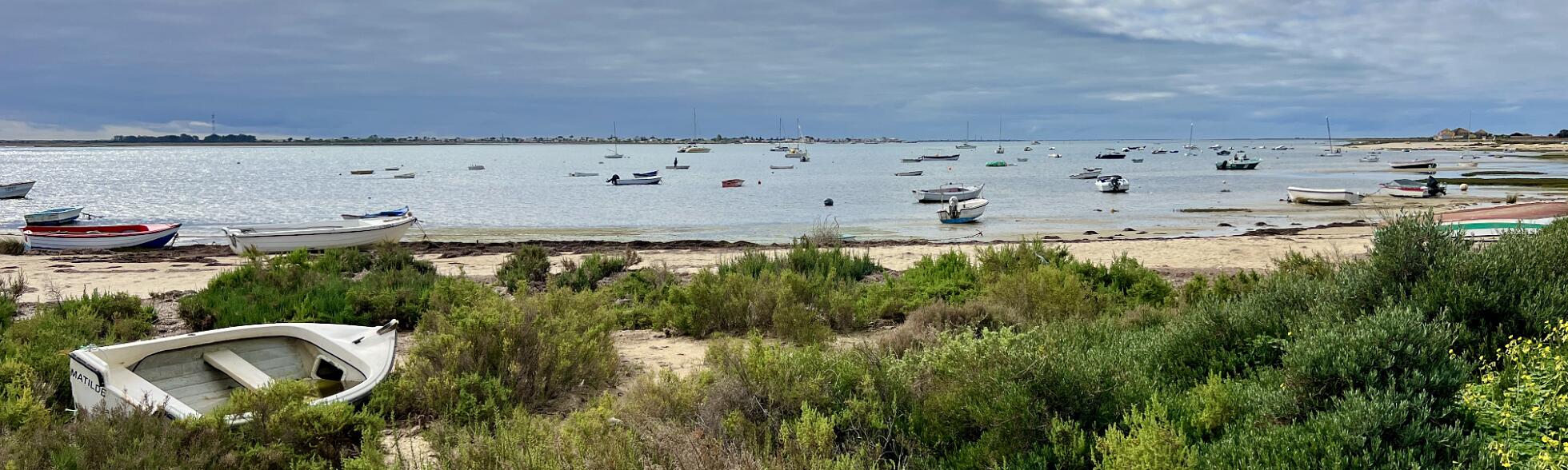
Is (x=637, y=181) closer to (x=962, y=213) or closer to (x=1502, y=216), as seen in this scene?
(x=962, y=213)

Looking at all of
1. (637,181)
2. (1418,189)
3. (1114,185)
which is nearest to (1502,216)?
(1418,189)

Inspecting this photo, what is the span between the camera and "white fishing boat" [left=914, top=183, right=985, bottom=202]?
1722 inches

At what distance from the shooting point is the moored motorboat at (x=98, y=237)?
2292 cm

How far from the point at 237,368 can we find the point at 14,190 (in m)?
60.8

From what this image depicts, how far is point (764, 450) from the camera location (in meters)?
4.25

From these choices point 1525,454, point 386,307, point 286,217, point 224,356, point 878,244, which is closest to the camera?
point 1525,454

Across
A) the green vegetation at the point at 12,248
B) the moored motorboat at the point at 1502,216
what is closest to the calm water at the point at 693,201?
the green vegetation at the point at 12,248

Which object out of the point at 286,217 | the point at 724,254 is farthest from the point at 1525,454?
the point at 286,217

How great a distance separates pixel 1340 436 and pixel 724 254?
18.2m

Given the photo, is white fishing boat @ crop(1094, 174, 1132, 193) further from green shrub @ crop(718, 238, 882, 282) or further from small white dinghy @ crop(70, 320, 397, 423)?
small white dinghy @ crop(70, 320, 397, 423)

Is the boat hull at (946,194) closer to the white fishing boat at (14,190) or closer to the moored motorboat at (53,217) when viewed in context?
the moored motorboat at (53,217)

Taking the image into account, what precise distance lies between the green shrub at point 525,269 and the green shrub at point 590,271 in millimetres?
489

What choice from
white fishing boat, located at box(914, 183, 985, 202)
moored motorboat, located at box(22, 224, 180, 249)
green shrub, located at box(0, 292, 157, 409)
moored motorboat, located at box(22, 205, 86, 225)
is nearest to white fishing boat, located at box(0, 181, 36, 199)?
moored motorboat, located at box(22, 205, 86, 225)

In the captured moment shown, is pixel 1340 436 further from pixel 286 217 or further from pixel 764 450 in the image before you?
pixel 286 217
